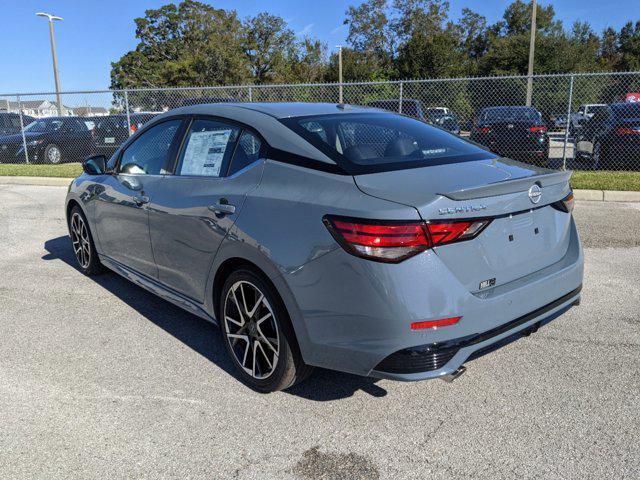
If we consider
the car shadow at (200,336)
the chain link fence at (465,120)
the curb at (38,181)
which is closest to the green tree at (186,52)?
the chain link fence at (465,120)

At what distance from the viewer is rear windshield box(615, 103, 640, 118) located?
→ 11.7 meters

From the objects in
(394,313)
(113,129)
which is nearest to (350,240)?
(394,313)

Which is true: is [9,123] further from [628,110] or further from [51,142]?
[628,110]

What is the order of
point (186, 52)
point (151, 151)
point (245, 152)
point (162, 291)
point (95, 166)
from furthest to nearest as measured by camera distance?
point (186, 52) → point (95, 166) → point (151, 151) → point (162, 291) → point (245, 152)

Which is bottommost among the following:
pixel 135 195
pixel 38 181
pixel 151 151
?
pixel 38 181

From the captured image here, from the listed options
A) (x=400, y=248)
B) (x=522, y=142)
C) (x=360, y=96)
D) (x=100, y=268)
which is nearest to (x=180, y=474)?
(x=400, y=248)

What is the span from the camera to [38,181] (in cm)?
1291

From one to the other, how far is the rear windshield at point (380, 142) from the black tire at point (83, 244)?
2.87m

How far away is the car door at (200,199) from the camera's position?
3.15 m

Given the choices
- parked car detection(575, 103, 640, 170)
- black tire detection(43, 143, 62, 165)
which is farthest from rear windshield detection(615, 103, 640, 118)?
black tire detection(43, 143, 62, 165)

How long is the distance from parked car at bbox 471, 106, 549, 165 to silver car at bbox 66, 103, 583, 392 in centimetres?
972

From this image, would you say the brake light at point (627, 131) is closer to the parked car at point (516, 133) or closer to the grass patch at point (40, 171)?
the parked car at point (516, 133)

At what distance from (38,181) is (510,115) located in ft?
36.4

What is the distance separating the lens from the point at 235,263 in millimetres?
3133
